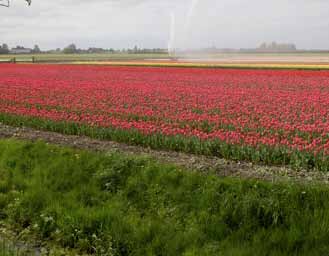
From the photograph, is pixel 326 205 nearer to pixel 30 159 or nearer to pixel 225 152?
pixel 225 152

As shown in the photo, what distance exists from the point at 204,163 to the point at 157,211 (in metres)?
2.40

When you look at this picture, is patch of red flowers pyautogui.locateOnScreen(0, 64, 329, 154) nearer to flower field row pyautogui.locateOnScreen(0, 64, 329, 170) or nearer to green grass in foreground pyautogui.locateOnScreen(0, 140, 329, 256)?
flower field row pyautogui.locateOnScreen(0, 64, 329, 170)

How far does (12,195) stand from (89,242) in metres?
2.19

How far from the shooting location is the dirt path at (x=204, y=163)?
732cm

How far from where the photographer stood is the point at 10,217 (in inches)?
247

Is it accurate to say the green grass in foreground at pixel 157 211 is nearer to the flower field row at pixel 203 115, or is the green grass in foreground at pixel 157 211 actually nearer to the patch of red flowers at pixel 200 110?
the flower field row at pixel 203 115

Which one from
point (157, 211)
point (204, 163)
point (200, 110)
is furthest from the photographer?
point (200, 110)

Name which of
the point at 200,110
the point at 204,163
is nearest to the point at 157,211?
the point at 204,163

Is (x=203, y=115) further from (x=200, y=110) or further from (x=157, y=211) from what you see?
(x=157, y=211)

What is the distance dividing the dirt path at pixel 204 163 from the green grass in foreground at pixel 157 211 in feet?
2.53

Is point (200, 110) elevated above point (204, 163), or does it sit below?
above

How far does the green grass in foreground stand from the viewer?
506cm

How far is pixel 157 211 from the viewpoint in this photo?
607cm

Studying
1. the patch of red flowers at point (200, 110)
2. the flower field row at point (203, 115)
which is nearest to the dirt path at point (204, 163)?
the flower field row at point (203, 115)
